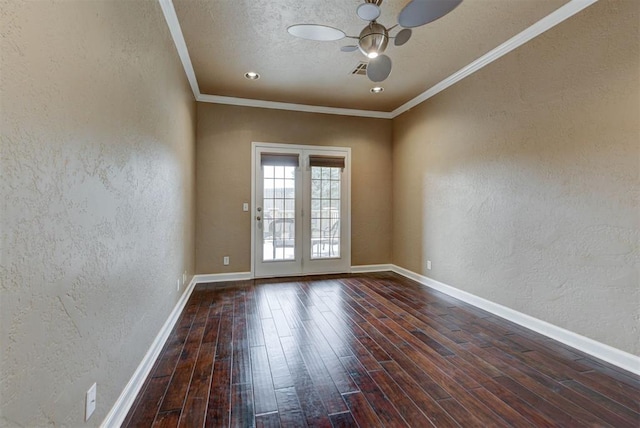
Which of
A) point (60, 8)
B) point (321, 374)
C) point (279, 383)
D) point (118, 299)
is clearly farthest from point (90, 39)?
point (321, 374)

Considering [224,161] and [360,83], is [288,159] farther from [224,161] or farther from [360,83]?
[360,83]

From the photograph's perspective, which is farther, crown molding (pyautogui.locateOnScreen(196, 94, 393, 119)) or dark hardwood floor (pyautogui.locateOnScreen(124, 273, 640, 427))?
crown molding (pyautogui.locateOnScreen(196, 94, 393, 119))

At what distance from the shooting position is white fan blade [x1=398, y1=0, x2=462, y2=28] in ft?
5.78

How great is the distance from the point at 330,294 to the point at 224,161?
2636mm

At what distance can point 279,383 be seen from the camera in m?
2.03

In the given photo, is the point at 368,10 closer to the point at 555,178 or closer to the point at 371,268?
the point at 555,178

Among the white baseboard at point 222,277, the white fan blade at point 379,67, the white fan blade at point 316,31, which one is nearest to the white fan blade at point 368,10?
the white fan blade at point 316,31

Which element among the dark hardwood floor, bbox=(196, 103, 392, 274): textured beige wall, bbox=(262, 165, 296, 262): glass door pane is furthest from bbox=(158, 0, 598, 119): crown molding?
the dark hardwood floor

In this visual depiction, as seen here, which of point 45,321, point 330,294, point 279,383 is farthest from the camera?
point 330,294

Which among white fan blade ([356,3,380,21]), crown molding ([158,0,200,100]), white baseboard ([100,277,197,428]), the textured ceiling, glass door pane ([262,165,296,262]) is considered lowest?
white baseboard ([100,277,197,428])

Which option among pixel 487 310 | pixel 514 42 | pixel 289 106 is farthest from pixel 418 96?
pixel 487 310

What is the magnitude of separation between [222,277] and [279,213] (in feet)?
4.49

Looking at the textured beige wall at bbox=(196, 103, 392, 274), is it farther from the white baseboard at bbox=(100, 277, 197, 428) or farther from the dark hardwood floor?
the white baseboard at bbox=(100, 277, 197, 428)

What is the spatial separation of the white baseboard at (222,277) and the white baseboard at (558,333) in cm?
304
